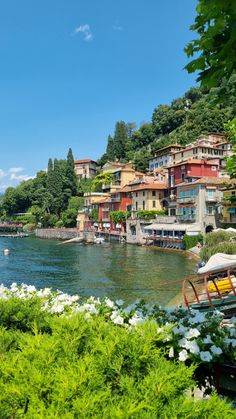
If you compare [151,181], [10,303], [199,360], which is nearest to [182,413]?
[199,360]

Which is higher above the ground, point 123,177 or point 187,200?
point 123,177

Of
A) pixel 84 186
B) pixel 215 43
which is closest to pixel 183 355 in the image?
pixel 215 43

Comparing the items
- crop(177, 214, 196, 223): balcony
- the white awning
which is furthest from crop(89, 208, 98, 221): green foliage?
crop(177, 214, 196, 223): balcony

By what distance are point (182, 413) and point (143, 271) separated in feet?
96.6

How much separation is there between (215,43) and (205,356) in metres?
3.31

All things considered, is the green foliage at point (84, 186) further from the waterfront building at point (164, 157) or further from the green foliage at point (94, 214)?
the waterfront building at point (164, 157)

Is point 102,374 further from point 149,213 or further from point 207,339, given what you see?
point 149,213

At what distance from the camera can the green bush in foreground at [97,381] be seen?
2.57 m

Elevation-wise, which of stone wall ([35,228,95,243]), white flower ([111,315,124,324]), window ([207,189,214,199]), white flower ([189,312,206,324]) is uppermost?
window ([207,189,214,199])

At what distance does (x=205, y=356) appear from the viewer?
396cm

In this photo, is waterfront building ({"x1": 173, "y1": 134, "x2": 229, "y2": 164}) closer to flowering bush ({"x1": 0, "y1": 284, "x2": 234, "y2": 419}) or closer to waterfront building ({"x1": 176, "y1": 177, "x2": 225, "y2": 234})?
waterfront building ({"x1": 176, "y1": 177, "x2": 225, "y2": 234})

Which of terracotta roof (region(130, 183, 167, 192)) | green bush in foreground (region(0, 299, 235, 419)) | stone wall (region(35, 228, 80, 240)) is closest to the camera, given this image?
green bush in foreground (region(0, 299, 235, 419))

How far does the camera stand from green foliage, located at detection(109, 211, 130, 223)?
71.3 metres

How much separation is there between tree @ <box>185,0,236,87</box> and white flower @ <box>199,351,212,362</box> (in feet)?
9.65
